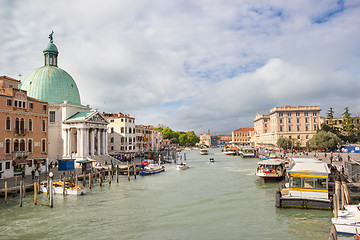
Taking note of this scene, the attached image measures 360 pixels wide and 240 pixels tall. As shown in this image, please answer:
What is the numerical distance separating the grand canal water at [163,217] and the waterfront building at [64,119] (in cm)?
2241

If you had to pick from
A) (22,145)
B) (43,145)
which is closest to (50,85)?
(43,145)

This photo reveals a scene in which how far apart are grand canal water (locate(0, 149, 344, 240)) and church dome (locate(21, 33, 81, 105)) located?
27.5 metres

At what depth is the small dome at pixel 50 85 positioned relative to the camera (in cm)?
4725

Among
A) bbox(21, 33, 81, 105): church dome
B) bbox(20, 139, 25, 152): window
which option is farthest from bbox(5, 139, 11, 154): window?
bbox(21, 33, 81, 105): church dome

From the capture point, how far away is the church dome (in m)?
47.3

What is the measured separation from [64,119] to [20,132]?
56.3ft

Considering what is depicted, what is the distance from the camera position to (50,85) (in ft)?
156

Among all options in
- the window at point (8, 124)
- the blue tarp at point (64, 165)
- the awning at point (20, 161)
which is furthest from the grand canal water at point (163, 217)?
the blue tarp at point (64, 165)

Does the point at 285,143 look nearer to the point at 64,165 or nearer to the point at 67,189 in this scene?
the point at 64,165

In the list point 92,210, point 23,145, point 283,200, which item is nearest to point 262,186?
point 283,200

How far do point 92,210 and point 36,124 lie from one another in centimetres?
1773

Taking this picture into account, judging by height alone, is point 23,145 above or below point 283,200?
above

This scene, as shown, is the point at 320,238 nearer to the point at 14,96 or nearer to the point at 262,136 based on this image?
the point at 14,96

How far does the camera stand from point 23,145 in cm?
3094
